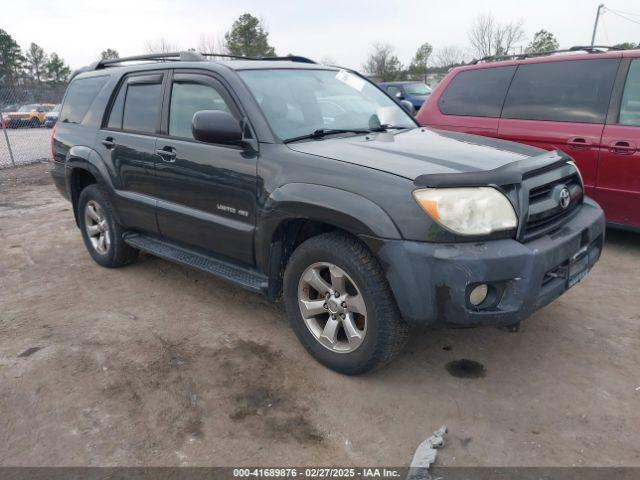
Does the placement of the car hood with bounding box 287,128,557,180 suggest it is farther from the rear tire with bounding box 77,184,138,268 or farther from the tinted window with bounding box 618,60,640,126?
the rear tire with bounding box 77,184,138,268

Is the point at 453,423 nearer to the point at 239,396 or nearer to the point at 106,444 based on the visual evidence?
the point at 239,396

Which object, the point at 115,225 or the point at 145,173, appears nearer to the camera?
the point at 145,173

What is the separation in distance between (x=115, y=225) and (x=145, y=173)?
2.69 feet

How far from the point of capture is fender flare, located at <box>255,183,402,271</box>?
8.11 feet

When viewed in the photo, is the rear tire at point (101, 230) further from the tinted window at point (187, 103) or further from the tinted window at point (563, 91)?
the tinted window at point (563, 91)

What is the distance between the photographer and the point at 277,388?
2818mm

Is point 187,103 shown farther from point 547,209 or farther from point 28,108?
point 28,108

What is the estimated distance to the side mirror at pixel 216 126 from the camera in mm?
2969

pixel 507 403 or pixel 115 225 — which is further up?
pixel 115 225

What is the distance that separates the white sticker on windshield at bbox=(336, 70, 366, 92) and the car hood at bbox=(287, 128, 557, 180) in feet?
2.27

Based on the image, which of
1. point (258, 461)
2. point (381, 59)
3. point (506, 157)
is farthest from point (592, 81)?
point (381, 59)

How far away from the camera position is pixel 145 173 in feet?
12.6

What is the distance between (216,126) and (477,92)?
3.50 metres

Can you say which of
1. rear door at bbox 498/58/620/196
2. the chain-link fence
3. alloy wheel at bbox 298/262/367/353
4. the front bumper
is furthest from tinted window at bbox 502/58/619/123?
the chain-link fence
